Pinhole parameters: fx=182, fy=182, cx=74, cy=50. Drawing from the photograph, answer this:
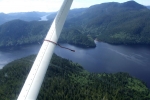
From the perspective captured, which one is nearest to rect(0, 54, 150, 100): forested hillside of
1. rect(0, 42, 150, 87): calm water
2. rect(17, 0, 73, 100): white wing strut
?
rect(0, 42, 150, 87): calm water

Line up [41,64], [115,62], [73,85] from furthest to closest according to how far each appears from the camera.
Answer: [115,62] → [73,85] → [41,64]

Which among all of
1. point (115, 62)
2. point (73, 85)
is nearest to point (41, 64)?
point (73, 85)

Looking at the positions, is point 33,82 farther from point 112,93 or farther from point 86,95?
point 112,93

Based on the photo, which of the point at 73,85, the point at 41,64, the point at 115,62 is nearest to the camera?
the point at 41,64

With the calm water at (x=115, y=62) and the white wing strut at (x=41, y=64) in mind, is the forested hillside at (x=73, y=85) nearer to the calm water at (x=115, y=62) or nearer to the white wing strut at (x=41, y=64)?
the calm water at (x=115, y=62)

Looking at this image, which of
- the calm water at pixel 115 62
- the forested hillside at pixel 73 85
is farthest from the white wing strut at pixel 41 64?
the calm water at pixel 115 62

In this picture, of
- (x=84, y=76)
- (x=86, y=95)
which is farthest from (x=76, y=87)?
(x=84, y=76)

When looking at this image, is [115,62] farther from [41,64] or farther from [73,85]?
[41,64]
